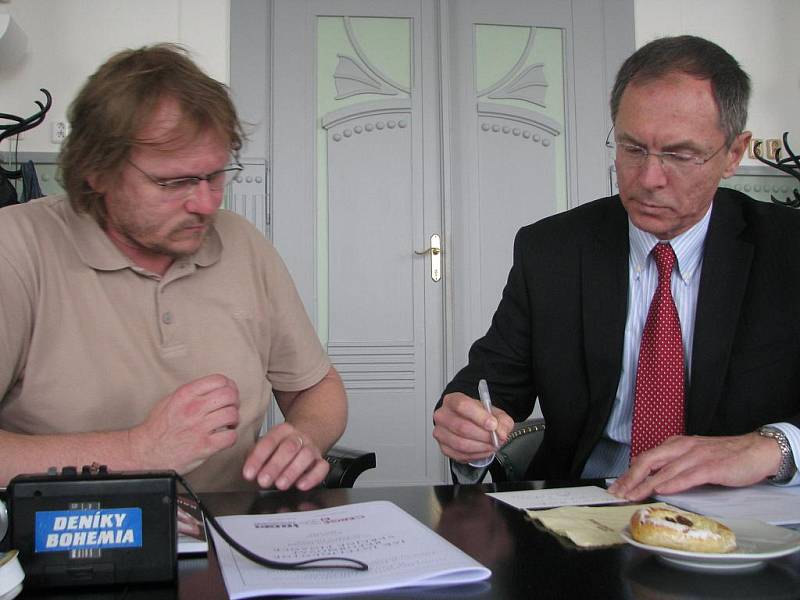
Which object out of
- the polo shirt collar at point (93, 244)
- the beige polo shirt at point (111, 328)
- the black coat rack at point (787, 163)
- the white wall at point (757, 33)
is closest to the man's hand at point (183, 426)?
the beige polo shirt at point (111, 328)

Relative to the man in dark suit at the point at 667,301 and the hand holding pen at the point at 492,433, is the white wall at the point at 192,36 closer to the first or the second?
the man in dark suit at the point at 667,301

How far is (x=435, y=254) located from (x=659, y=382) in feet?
8.94

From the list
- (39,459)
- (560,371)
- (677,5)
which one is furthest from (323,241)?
(39,459)

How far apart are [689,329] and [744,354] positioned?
4.4 inches

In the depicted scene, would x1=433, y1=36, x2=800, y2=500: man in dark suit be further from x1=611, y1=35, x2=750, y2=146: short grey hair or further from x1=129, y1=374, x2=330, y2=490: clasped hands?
x1=129, y1=374, x2=330, y2=490: clasped hands

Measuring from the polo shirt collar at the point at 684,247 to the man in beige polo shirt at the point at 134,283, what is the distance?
2.48 ft

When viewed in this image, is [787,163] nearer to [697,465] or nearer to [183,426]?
[697,465]

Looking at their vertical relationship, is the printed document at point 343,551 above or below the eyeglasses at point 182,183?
below

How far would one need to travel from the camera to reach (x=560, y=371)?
1642 mm

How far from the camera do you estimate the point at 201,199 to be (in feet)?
4.70

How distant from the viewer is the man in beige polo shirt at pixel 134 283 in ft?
4.43

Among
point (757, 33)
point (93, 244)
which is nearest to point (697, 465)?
point (93, 244)

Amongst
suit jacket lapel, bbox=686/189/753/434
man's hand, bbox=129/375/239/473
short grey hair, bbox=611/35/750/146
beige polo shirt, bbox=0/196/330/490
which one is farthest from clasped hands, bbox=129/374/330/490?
short grey hair, bbox=611/35/750/146

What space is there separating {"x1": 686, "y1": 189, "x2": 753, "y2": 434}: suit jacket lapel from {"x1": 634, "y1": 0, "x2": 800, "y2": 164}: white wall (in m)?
3.17
